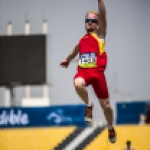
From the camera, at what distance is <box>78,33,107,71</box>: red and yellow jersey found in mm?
6694

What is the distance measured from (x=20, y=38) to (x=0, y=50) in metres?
0.53

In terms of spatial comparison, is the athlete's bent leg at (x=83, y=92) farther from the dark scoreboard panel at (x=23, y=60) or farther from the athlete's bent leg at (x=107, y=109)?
the dark scoreboard panel at (x=23, y=60)

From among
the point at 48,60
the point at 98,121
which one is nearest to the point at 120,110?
the point at 48,60

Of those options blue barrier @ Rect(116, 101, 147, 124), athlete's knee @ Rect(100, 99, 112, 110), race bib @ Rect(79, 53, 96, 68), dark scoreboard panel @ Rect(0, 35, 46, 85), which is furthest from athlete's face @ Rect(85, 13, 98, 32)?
dark scoreboard panel @ Rect(0, 35, 46, 85)

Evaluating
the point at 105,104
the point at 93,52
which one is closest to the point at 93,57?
the point at 93,52

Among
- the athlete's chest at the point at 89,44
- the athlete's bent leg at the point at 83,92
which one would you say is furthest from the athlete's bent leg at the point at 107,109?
the athlete's chest at the point at 89,44

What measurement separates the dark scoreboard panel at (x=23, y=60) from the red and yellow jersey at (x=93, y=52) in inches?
287

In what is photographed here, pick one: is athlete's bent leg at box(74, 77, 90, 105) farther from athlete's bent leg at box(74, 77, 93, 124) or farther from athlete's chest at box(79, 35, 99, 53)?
athlete's chest at box(79, 35, 99, 53)

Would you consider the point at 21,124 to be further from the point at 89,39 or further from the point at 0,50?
the point at 89,39

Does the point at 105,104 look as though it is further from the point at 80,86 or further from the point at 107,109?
the point at 80,86

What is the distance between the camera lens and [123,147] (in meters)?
9.30

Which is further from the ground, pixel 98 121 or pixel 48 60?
pixel 48 60

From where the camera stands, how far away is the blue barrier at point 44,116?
11312 millimetres

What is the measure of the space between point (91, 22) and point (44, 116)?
486 cm
